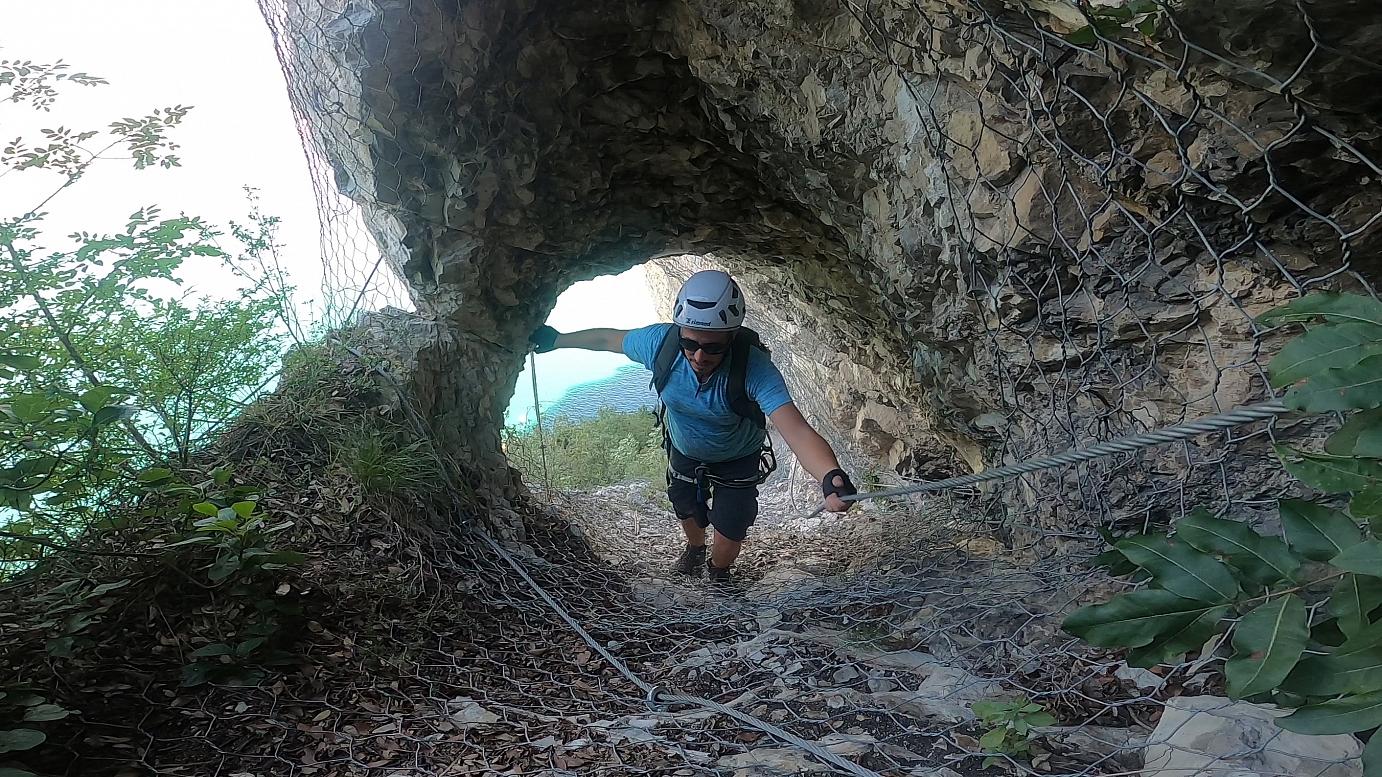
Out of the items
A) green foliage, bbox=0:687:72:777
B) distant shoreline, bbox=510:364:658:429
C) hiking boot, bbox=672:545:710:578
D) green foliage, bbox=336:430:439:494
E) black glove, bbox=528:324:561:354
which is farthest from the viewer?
distant shoreline, bbox=510:364:658:429

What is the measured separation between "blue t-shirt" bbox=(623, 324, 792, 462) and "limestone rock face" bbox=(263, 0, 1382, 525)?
755 mm

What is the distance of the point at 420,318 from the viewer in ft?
11.5

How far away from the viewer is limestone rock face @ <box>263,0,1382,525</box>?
63.8 inches

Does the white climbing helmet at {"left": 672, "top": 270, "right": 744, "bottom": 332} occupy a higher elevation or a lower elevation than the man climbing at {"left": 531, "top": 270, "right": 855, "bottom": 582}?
higher

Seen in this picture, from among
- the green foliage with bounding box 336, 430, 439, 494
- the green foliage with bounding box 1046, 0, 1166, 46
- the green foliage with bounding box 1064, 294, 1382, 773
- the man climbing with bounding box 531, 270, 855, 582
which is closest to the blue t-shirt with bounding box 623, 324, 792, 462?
the man climbing with bounding box 531, 270, 855, 582

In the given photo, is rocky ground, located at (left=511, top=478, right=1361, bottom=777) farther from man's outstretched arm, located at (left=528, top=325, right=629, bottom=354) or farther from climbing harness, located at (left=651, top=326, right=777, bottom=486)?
man's outstretched arm, located at (left=528, top=325, right=629, bottom=354)

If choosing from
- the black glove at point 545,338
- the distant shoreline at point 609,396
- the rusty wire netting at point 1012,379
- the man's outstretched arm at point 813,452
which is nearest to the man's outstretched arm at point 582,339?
the black glove at point 545,338

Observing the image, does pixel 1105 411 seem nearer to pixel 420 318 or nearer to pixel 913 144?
pixel 913 144

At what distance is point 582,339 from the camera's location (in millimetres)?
3545

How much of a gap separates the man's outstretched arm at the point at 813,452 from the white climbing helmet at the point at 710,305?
1.50ft

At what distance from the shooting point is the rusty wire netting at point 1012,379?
1.51 metres

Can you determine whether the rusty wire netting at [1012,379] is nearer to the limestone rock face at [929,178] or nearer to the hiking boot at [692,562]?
the limestone rock face at [929,178]

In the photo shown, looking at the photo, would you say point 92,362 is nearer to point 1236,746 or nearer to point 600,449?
point 1236,746

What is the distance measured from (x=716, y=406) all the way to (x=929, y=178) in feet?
4.33
